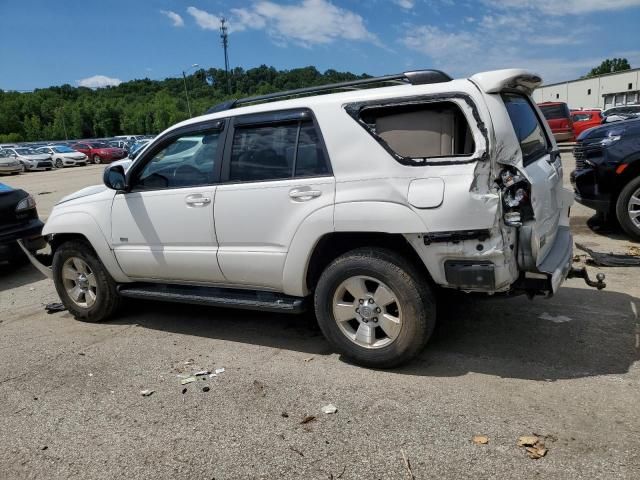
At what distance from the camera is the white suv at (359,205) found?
3.24m

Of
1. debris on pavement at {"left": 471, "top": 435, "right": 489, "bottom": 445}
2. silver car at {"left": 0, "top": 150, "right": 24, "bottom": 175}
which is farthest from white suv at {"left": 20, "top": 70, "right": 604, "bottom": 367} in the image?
silver car at {"left": 0, "top": 150, "right": 24, "bottom": 175}

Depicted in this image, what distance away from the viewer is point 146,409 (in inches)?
134

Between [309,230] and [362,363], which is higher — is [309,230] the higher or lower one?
the higher one

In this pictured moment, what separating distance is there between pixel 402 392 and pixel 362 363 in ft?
1.37

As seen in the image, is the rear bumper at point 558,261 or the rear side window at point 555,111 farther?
the rear side window at point 555,111

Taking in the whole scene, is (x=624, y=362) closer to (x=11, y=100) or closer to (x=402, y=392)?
(x=402, y=392)

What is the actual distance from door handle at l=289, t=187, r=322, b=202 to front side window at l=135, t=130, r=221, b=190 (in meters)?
0.80

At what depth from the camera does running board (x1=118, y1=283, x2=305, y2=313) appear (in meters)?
3.93

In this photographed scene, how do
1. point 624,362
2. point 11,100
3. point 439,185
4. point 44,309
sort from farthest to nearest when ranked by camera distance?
point 11,100, point 44,309, point 624,362, point 439,185

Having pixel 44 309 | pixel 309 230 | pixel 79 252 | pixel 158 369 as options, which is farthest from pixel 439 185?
pixel 44 309

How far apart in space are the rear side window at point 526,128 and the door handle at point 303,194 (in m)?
1.38

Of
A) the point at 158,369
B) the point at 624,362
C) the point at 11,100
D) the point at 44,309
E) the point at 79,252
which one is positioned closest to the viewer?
the point at 624,362

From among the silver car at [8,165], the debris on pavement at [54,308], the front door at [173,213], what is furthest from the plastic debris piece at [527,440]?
the silver car at [8,165]

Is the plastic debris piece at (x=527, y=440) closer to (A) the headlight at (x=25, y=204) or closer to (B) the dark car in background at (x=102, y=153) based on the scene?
(A) the headlight at (x=25, y=204)
